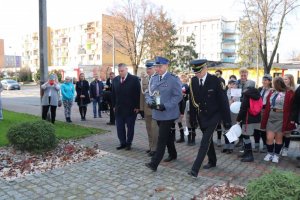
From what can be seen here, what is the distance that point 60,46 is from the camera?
98375mm

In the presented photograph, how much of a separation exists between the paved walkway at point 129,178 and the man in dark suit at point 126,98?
2.23ft

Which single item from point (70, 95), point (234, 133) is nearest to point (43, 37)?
point (70, 95)

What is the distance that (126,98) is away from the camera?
7.22m

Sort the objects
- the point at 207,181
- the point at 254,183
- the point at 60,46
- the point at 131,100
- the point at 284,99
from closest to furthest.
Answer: the point at 254,183 → the point at 207,181 → the point at 284,99 → the point at 131,100 → the point at 60,46

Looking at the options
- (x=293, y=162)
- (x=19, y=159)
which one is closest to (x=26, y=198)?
(x=19, y=159)

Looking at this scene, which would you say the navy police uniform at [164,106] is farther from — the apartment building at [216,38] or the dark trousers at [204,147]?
the apartment building at [216,38]

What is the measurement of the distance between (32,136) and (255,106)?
4.59m

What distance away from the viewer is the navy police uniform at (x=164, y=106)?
5.66 metres

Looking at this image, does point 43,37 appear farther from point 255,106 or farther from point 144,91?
point 255,106

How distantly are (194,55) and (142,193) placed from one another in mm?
33368

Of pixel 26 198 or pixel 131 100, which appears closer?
pixel 26 198

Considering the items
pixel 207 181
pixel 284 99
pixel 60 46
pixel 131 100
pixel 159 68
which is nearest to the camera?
Answer: pixel 207 181

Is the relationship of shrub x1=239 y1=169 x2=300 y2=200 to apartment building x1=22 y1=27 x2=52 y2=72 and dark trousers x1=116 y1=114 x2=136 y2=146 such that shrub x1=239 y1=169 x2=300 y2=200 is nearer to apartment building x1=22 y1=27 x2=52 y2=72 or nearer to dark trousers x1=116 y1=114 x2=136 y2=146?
dark trousers x1=116 y1=114 x2=136 y2=146

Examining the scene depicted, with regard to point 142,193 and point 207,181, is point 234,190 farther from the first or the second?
point 142,193
